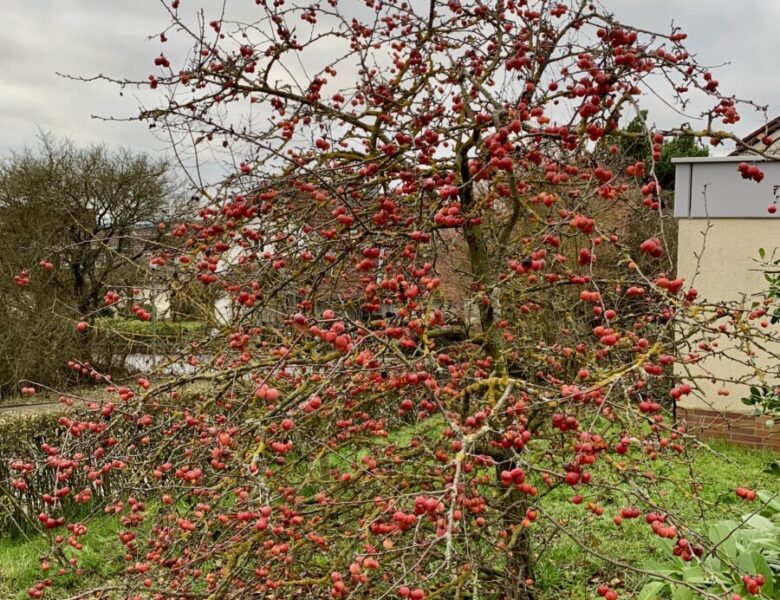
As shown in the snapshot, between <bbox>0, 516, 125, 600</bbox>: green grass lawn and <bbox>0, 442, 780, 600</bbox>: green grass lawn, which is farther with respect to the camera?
<bbox>0, 516, 125, 600</bbox>: green grass lawn

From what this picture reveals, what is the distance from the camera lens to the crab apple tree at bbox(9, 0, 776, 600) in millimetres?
2078

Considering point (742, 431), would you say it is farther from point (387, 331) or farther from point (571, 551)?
point (387, 331)

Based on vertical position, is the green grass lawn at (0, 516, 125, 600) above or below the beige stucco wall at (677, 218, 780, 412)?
below

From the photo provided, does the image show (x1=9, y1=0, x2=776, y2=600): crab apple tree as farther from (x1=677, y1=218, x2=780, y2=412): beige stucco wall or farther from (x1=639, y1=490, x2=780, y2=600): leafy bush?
(x1=677, y1=218, x2=780, y2=412): beige stucco wall

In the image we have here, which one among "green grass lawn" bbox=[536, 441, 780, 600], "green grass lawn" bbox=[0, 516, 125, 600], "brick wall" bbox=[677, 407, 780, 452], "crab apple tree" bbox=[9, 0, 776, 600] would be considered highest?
"crab apple tree" bbox=[9, 0, 776, 600]

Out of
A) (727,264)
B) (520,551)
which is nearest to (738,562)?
(520,551)

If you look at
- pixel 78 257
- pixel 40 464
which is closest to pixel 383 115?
pixel 40 464

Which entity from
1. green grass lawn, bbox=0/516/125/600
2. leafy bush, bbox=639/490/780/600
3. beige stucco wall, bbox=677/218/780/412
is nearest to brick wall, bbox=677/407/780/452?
beige stucco wall, bbox=677/218/780/412

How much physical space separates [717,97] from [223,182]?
6.65 ft

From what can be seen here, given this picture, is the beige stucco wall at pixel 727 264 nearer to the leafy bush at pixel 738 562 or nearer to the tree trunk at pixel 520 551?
the leafy bush at pixel 738 562

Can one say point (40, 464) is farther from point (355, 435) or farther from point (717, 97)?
point (717, 97)

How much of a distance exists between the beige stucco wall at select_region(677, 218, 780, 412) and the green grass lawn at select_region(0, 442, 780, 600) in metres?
0.88

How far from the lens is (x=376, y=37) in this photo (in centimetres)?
355

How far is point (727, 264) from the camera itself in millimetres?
6883
